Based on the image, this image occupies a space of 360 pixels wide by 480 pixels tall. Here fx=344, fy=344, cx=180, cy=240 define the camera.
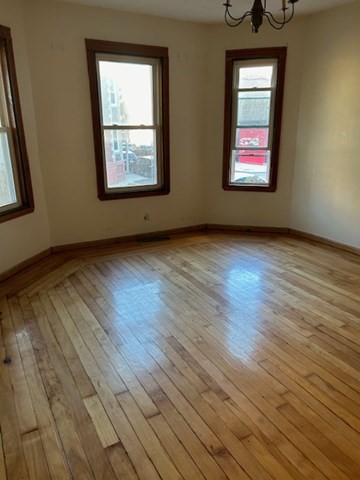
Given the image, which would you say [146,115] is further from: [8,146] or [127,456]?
[127,456]

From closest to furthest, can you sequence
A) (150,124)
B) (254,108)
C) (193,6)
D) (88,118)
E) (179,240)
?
(193,6)
(88,118)
(150,124)
(254,108)
(179,240)

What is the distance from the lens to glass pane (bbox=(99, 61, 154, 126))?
4.13 metres

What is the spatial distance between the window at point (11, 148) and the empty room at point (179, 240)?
0.02 metres

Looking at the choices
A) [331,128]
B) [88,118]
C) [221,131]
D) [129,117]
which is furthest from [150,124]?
[331,128]

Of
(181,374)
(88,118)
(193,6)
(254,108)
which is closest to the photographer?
(181,374)

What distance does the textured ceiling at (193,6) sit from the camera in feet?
11.9

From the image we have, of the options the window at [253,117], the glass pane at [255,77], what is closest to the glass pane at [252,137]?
the window at [253,117]

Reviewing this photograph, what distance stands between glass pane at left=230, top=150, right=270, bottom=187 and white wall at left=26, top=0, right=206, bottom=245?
490mm

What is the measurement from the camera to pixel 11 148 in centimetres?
359

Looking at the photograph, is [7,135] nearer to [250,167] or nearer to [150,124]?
[150,124]

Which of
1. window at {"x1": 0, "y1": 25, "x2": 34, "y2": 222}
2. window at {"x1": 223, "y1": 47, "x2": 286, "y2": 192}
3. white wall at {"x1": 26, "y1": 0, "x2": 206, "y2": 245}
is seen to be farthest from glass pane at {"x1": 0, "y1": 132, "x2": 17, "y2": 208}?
window at {"x1": 223, "y1": 47, "x2": 286, "y2": 192}

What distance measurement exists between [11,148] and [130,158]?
1460 millimetres

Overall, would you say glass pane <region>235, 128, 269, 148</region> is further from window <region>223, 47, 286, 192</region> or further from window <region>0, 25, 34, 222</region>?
window <region>0, 25, 34, 222</region>

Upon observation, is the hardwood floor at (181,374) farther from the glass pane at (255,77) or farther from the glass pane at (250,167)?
the glass pane at (255,77)
